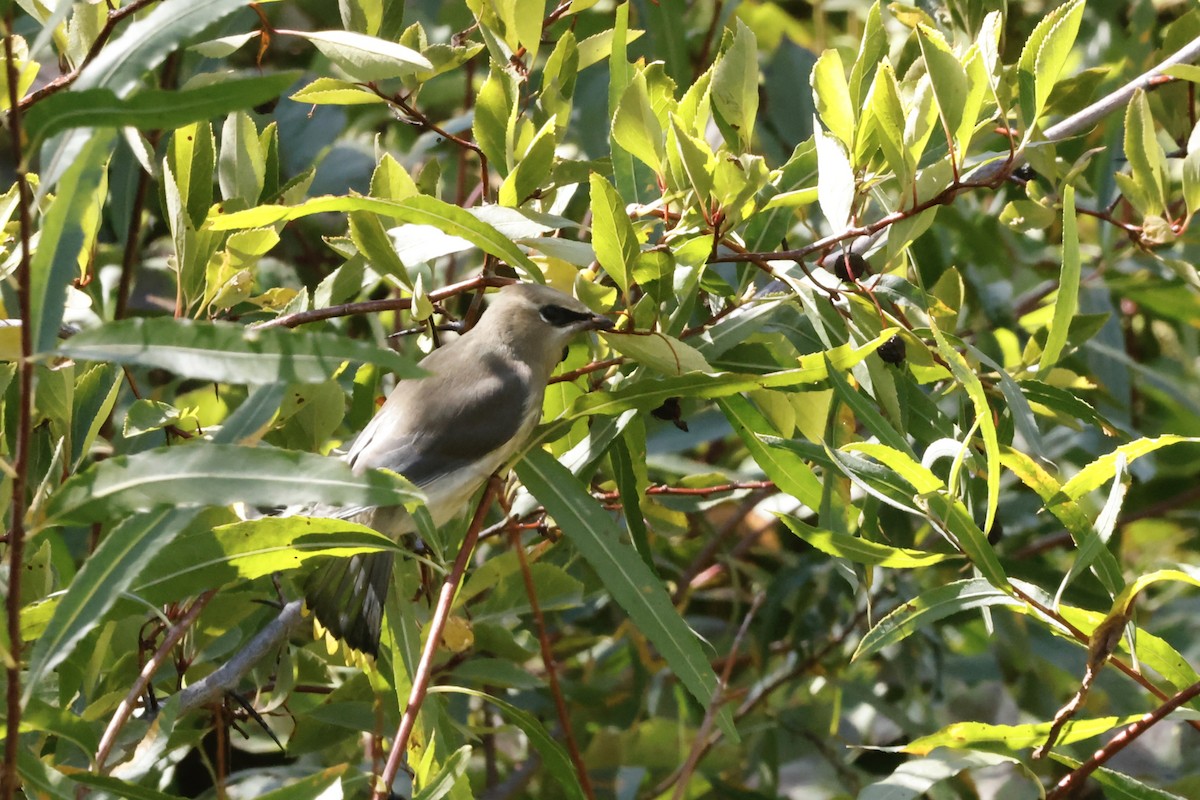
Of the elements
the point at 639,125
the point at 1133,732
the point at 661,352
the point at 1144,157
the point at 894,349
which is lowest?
the point at 1133,732

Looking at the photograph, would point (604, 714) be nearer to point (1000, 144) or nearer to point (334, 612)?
point (334, 612)

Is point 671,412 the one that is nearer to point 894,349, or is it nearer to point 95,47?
point 894,349

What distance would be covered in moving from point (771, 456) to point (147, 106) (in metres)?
1.08

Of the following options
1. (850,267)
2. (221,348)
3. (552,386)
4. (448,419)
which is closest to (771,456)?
(850,267)

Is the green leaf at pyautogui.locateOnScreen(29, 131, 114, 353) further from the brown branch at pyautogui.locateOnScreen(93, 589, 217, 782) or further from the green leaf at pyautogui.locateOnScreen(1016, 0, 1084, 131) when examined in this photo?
the green leaf at pyautogui.locateOnScreen(1016, 0, 1084, 131)

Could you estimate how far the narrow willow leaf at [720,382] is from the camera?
6.23 ft

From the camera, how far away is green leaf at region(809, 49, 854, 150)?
2.00 metres

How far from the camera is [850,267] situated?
205cm

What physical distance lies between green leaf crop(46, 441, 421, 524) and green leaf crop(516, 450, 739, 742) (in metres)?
0.58

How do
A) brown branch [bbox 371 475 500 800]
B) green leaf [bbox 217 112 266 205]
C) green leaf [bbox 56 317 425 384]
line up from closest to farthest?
green leaf [bbox 56 317 425 384], brown branch [bbox 371 475 500 800], green leaf [bbox 217 112 266 205]

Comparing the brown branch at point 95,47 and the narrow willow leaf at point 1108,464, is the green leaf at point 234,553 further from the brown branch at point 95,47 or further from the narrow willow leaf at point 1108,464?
the narrow willow leaf at point 1108,464

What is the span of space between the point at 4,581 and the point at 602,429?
87 cm

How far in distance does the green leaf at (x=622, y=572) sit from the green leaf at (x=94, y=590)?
66 cm

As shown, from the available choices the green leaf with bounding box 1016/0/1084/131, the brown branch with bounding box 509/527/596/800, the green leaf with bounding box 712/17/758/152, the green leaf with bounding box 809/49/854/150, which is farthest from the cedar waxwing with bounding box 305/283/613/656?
the green leaf with bounding box 1016/0/1084/131
